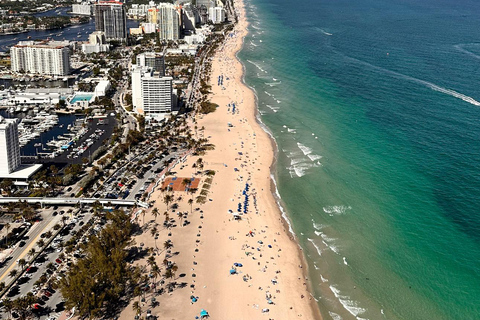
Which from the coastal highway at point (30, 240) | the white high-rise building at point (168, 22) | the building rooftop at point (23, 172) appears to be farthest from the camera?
the white high-rise building at point (168, 22)

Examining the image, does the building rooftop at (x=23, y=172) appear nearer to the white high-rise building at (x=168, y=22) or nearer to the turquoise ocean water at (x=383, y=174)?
the turquoise ocean water at (x=383, y=174)

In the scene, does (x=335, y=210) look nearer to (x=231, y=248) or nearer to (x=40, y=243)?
(x=231, y=248)

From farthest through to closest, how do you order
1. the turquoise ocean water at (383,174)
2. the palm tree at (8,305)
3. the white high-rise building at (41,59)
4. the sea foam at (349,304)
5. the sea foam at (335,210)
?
the white high-rise building at (41,59), the sea foam at (335,210), the turquoise ocean water at (383,174), the sea foam at (349,304), the palm tree at (8,305)

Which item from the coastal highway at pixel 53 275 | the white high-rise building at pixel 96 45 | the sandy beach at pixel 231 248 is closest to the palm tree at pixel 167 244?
the sandy beach at pixel 231 248

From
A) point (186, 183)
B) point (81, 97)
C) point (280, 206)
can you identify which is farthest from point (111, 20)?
point (280, 206)

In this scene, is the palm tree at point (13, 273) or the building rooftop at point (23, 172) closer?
the palm tree at point (13, 273)

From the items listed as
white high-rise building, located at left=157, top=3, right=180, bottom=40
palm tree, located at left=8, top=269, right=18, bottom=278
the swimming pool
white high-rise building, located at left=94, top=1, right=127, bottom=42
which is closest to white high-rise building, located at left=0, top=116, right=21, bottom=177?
palm tree, located at left=8, top=269, right=18, bottom=278

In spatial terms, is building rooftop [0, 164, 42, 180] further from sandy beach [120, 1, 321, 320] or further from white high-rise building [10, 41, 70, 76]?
white high-rise building [10, 41, 70, 76]

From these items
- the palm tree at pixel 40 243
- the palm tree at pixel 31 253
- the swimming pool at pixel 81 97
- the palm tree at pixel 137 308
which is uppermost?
the swimming pool at pixel 81 97
